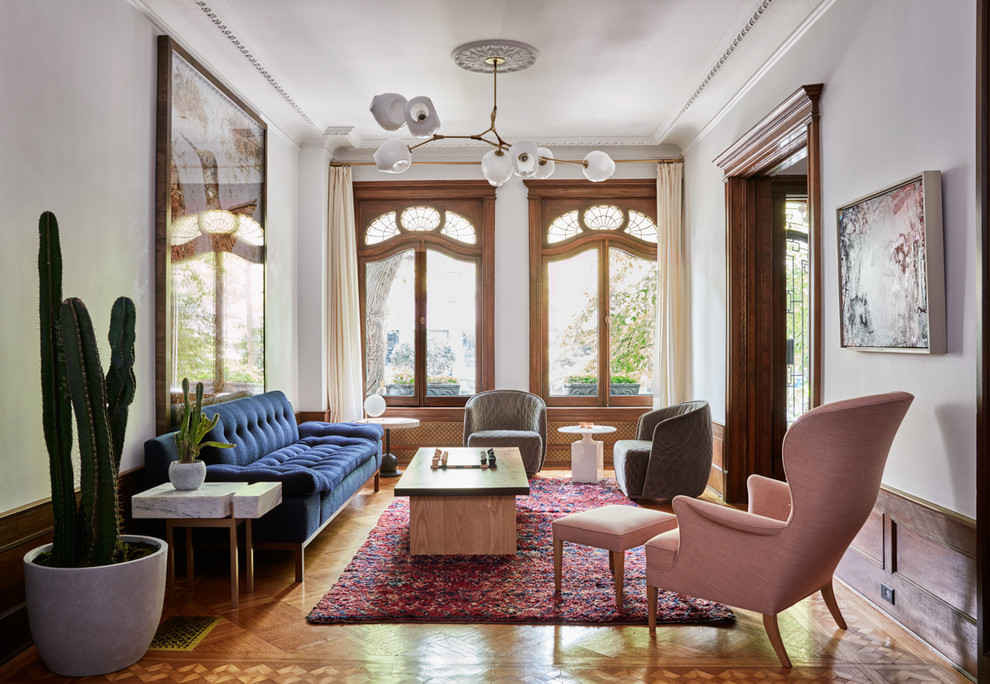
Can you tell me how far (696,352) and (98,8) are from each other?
515cm

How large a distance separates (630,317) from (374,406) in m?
2.64

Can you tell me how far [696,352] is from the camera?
680 centimetres

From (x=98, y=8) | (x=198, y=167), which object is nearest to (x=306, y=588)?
(x=198, y=167)

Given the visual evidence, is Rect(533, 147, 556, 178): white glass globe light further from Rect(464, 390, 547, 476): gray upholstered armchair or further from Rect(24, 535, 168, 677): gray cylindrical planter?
Rect(24, 535, 168, 677): gray cylindrical planter

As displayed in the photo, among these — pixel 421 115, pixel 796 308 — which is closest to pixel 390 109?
pixel 421 115

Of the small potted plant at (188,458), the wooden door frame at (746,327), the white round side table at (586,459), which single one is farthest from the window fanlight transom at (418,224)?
the small potted plant at (188,458)

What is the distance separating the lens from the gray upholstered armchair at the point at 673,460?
5.50 meters

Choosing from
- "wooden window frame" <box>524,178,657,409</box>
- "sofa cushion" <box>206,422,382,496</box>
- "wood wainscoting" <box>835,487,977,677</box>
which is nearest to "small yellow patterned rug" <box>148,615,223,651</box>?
"sofa cushion" <box>206,422,382,496</box>

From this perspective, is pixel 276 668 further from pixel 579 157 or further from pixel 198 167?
pixel 579 157

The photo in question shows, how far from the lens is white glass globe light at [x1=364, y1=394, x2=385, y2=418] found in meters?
6.86

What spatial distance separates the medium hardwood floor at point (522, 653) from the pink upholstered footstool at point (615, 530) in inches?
13.1

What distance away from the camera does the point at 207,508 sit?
3.46 meters

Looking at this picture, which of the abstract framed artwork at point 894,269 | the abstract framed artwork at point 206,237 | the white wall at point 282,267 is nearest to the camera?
the abstract framed artwork at point 894,269

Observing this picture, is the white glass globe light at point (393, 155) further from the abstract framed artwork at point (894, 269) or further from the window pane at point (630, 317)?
the window pane at point (630, 317)
